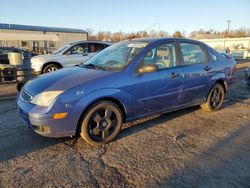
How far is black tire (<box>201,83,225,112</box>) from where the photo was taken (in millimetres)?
5164

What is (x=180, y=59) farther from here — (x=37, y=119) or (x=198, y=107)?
(x=37, y=119)

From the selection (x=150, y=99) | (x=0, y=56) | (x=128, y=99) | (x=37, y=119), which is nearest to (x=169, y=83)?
(x=150, y=99)

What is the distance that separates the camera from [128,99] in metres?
3.68

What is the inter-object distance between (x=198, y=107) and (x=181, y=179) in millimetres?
3168

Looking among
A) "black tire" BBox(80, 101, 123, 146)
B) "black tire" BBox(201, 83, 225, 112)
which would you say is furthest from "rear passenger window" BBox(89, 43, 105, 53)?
"black tire" BBox(80, 101, 123, 146)

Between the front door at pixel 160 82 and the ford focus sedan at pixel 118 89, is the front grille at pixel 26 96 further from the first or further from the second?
the front door at pixel 160 82

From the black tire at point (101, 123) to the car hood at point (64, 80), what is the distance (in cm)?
44

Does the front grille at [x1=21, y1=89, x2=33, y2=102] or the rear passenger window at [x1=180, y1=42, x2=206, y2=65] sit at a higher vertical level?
the rear passenger window at [x1=180, y1=42, x2=206, y2=65]

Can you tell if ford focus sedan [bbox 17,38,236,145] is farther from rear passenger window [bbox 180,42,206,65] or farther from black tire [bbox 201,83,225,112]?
black tire [bbox 201,83,225,112]

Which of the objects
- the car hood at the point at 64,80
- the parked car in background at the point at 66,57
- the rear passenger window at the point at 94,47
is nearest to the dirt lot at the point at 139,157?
the car hood at the point at 64,80

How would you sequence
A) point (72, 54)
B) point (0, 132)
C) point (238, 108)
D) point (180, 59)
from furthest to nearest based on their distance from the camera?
point (72, 54) < point (238, 108) < point (180, 59) < point (0, 132)

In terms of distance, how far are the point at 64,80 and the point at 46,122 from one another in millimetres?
731

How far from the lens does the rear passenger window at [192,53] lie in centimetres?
452

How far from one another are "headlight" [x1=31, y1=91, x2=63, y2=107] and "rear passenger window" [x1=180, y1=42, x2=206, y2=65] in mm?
2614
